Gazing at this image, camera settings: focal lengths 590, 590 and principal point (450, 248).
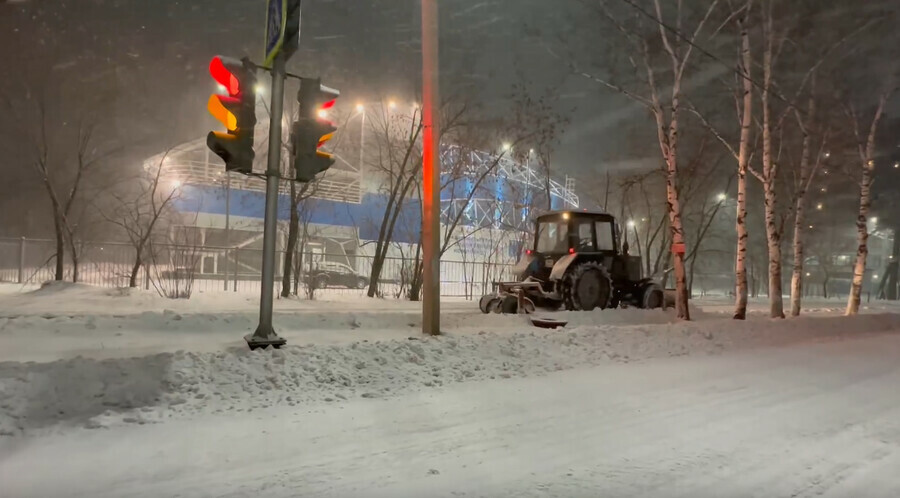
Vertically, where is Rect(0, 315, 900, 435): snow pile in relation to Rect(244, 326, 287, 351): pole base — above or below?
below

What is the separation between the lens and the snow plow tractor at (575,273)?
1477 centimetres

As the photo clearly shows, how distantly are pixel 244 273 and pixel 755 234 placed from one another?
45375mm

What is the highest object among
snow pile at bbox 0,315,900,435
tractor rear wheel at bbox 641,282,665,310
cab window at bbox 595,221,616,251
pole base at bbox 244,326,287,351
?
cab window at bbox 595,221,616,251

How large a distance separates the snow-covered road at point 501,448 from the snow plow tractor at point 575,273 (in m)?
6.91

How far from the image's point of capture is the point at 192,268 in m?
16.8

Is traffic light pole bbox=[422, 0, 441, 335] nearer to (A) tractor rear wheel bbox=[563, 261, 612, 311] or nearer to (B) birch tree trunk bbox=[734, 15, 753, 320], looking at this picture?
(A) tractor rear wheel bbox=[563, 261, 612, 311]

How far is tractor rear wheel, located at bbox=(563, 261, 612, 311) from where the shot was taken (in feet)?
48.2

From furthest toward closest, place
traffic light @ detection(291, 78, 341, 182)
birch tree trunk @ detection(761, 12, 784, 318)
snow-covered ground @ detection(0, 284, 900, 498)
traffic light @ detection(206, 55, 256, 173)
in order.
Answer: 1. birch tree trunk @ detection(761, 12, 784, 318)
2. traffic light @ detection(291, 78, 341, 182)
3. traffic light @ detection(206, 55, 256, 173)
4. snow-covered ground @ detection(0, 284, 900, 498)

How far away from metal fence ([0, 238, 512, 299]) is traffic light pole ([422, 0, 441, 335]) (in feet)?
29.9

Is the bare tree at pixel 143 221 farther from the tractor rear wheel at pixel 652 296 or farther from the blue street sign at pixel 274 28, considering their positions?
the tractor rear wheel at pixel 652 296

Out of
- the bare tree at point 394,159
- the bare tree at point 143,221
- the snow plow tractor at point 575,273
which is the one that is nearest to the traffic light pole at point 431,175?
the snow plow tractor at point 575,273

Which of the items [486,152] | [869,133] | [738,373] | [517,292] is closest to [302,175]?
[738,373]

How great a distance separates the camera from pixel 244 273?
1897 centimetres

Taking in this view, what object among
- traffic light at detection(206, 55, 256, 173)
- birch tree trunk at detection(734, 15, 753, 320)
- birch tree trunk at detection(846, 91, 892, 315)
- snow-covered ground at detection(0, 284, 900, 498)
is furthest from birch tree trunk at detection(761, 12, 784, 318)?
traffic light at detection(206, 55, 256, 173)
